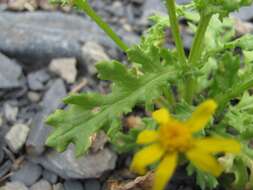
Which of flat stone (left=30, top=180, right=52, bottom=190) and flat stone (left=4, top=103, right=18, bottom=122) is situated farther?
flat stone (left=4, top=103, right=18, bottom=122)

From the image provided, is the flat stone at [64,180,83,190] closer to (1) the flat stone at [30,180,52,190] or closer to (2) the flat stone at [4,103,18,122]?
(1) the flat stone at [30,180,52,190]

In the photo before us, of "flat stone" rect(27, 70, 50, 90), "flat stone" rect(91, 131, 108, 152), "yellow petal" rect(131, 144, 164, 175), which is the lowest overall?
"flat stone" rect(91, 131, 108, 152)

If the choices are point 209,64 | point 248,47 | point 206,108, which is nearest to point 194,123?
point 206,108

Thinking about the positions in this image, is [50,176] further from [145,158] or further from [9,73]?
[145,158]

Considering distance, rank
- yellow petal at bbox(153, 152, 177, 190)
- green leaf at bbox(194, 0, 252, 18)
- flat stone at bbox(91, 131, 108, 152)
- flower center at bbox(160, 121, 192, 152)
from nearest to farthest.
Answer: yellow petal at bbox(153, 152, 177, 190) → flower center at bbox(160, 121, 192, 152) → green leaf at bbox(194, 0, 252, 18) → flat stone at bbox(91, 131, 108, 152)

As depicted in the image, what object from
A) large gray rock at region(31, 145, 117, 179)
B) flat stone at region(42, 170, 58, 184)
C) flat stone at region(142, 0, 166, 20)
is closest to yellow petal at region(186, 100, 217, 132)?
large gray rock at region(31, 145, 117, 179)

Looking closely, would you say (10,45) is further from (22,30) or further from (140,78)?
(140,78)

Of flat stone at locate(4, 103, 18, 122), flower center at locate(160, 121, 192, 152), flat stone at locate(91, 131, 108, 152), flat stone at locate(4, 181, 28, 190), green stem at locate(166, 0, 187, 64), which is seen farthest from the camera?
flat stone at locate(4, 103, 18, 122)
